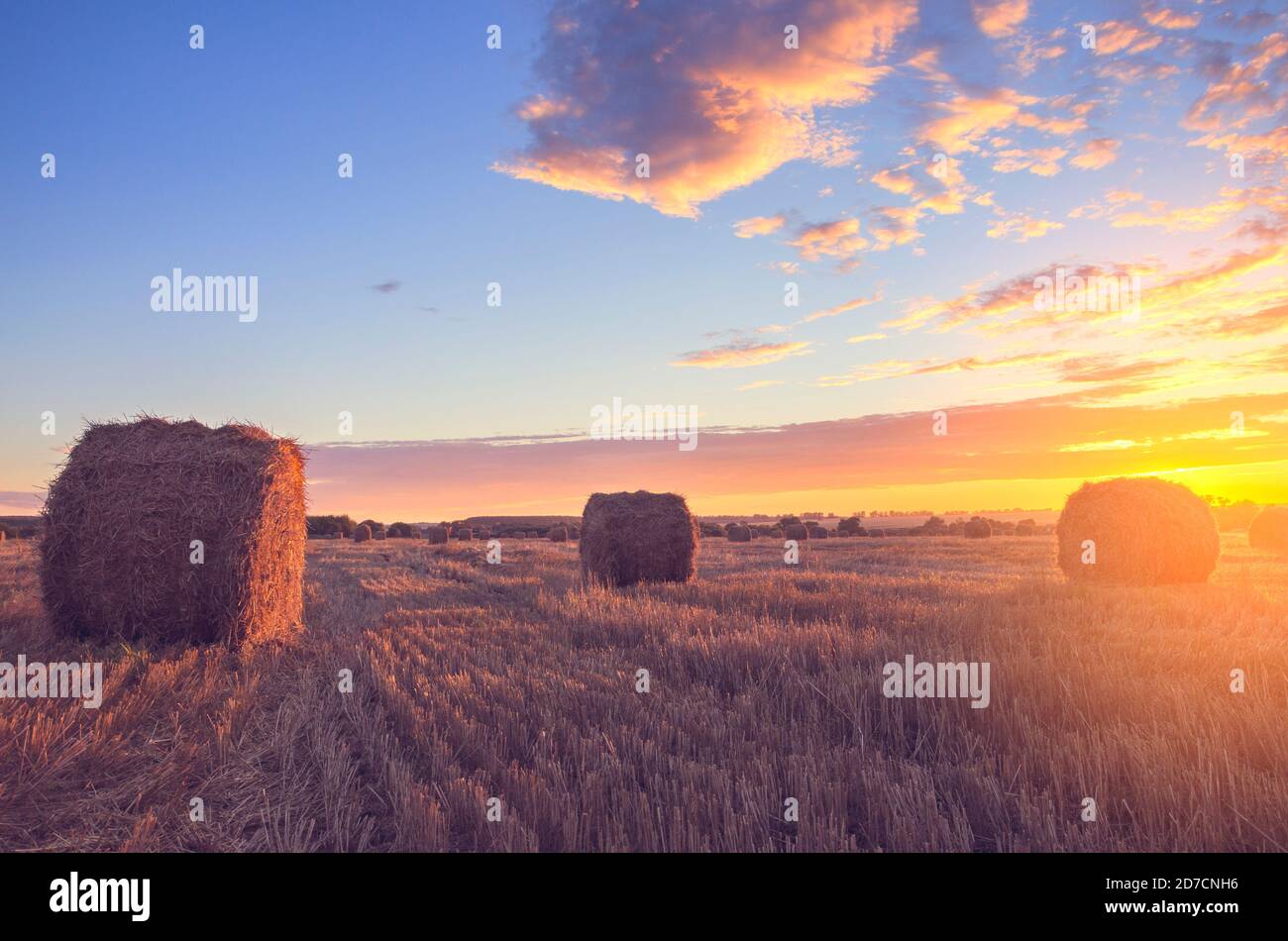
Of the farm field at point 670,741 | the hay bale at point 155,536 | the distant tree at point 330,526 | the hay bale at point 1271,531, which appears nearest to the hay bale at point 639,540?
the farm field at point 670,741

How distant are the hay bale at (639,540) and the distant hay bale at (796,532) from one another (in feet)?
87.3

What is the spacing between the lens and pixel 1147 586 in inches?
619

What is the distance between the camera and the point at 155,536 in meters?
9.77

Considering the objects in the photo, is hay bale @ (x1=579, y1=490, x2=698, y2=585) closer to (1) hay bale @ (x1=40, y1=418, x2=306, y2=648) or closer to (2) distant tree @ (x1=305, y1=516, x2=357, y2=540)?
(1) hay bale @ (x1=40, y1=418, x2=306, y2=648)

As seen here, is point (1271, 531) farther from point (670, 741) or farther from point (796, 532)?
point (670, 741)

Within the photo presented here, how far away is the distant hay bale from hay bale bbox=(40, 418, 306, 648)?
37.3m

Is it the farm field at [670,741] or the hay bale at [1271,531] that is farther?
the hay bale at [1271,531]

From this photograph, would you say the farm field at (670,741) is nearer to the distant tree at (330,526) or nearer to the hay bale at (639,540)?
the hay bale at (639,540)

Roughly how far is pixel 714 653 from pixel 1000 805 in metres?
3.82

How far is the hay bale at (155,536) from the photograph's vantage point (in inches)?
382
